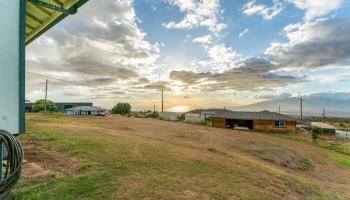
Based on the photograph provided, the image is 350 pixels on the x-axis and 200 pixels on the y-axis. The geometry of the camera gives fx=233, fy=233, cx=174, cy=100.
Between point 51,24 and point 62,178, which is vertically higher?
point 51,24

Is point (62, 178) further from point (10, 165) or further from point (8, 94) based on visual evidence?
point (8, 94)

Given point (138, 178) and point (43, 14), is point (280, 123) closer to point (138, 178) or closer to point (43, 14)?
point (138, 178)

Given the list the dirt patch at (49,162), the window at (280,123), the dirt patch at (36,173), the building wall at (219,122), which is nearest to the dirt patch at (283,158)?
the dirt patch at (49,162)

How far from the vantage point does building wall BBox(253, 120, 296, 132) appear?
3662cm

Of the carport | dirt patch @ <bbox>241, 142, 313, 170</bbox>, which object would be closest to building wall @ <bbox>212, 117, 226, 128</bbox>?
the carport

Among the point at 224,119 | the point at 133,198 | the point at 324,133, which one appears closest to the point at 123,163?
the point at 133,198

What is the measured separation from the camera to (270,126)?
36.7 m

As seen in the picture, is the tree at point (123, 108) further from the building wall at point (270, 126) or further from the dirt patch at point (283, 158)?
the dirt patch at point (283, 158)

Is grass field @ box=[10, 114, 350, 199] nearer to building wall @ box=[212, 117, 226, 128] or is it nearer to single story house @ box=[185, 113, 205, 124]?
building wall @ box=[212, 117, 226, 128]

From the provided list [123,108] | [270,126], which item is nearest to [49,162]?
[270,126]

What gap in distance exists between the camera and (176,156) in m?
10.8

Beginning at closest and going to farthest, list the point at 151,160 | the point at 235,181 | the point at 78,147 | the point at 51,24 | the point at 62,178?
the point at 51,24 < the point at 62,178 < the point at 235,181 < the point at 151,160 < the point at 78,147

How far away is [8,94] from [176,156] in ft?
28.0

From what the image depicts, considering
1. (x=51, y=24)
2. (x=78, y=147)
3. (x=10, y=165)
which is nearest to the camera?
(x=10, y=165)
